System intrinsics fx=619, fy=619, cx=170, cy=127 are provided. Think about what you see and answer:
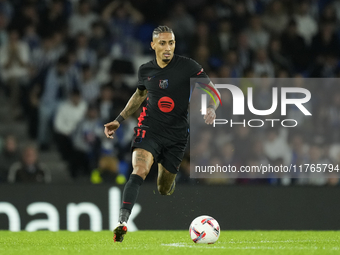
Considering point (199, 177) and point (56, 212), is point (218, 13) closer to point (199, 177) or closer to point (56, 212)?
point (199, 177)

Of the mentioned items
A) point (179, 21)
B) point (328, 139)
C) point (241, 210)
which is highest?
point (179, 21)

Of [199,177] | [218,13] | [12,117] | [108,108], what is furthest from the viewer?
[218,13]

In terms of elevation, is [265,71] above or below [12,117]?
above

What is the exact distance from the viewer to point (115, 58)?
11.9 metres

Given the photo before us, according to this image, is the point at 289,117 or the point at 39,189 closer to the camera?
the point at 39,189

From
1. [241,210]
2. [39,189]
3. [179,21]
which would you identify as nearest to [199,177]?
[241,210]

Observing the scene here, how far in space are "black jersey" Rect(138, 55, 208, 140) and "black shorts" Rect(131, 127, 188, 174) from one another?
0.06 m

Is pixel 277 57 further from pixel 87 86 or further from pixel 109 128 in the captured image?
pixel 109 128

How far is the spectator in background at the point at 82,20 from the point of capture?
12373 millimetres

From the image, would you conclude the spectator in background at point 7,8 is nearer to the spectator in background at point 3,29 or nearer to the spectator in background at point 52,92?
the spectator in background at point 3,29

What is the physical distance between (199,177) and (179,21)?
4.32 meters

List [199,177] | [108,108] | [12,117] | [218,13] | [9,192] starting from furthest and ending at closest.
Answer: [218,13] < [12,117] < [108,108] < [199,177] < [9,192]

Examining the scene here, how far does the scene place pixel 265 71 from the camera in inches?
459

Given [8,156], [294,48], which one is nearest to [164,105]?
[8,156]
